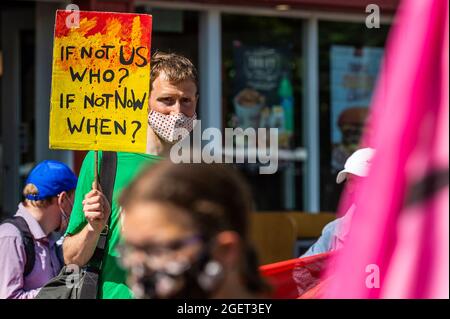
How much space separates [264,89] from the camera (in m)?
10.1

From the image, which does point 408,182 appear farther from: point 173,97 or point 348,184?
point 348,184

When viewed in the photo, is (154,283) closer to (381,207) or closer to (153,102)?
(381,207)

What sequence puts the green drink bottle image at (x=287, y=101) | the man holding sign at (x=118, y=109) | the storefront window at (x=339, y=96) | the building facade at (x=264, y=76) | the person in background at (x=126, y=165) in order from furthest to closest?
the storefront window at (x=339, y=96)
the green drink bottle image at (x=287, y=101)
the building facade at (x=264, y=76)
the man holding sign at (x=118, y=109)
the person in background at (x=126, y=165)

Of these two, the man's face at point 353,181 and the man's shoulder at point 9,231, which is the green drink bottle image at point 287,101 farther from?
the man's shoulder at point 9,231

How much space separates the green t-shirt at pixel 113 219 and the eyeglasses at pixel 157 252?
1.54 meters

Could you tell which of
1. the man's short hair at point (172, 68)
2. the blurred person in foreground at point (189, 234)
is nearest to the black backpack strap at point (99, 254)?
the man's short hair at point (172, 68)

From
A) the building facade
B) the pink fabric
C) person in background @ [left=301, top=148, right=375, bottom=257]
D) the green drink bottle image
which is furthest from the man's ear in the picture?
the green drink bottle image

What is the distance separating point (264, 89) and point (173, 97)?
5868 mm

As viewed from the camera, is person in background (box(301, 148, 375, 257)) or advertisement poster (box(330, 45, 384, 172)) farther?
advertisement poster (box(330, 45, 384, 172))

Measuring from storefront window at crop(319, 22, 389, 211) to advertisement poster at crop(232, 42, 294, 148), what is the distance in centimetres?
40

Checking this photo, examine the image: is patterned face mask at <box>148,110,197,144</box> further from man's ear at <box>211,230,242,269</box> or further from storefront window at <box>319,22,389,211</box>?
storefront window at <box>319,22,389,211</box>

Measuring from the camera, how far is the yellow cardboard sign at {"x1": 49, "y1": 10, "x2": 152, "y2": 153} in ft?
14.2

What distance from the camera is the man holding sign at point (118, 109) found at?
4066 millimetres

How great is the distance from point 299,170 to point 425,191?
26.8 feet
